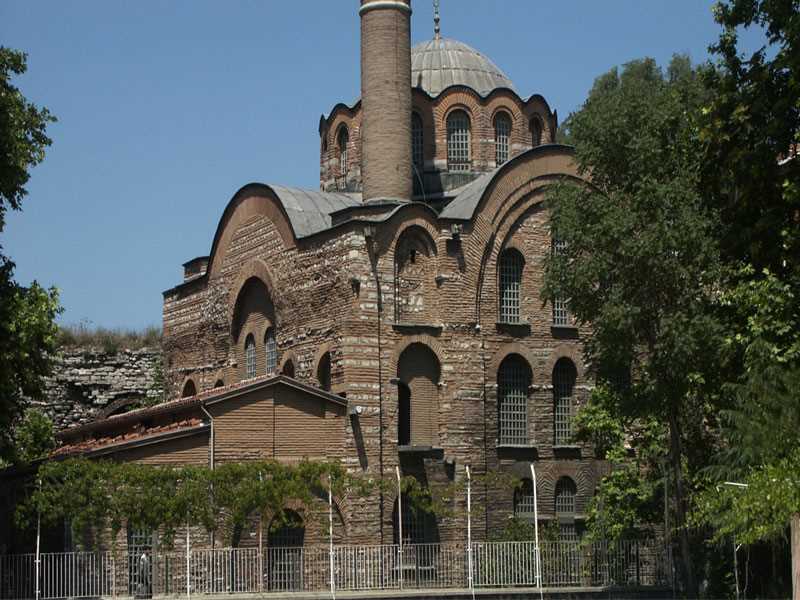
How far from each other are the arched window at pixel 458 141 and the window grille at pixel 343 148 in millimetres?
2930

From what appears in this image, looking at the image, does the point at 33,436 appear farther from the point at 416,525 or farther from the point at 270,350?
the point at 416,525

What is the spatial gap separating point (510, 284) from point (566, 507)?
5.35 metres

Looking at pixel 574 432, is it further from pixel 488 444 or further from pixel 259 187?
pixel 259 187

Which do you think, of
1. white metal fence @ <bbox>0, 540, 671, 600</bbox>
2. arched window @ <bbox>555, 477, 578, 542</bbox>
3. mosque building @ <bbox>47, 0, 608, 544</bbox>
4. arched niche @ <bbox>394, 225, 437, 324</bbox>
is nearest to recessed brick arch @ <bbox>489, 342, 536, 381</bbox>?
mosque building @ <bbox>47, 0, 608, 544</bbox>

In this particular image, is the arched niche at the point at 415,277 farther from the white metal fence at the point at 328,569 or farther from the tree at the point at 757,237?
the tree at the point at 757,237

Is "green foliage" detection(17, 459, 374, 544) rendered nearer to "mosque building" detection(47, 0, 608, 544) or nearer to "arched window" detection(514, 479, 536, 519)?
"mosque building" detection(47, 0, 608, 544)

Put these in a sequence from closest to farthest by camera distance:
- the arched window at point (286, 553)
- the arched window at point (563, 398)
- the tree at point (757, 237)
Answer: the tree at point (757, 237), the arched window at point (286, 553), the arched window at point (563, 398)

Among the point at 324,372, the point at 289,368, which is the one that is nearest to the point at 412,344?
the point at 324,372

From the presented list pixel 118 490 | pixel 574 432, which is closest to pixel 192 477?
pixel 118 490

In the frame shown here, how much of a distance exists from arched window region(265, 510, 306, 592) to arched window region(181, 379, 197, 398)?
10.1 metres

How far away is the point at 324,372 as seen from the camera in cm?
3562

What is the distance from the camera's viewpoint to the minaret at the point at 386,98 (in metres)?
36.9

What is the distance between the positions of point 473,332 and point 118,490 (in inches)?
370

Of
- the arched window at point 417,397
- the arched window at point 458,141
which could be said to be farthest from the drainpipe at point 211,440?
the arched window at point 458,141
